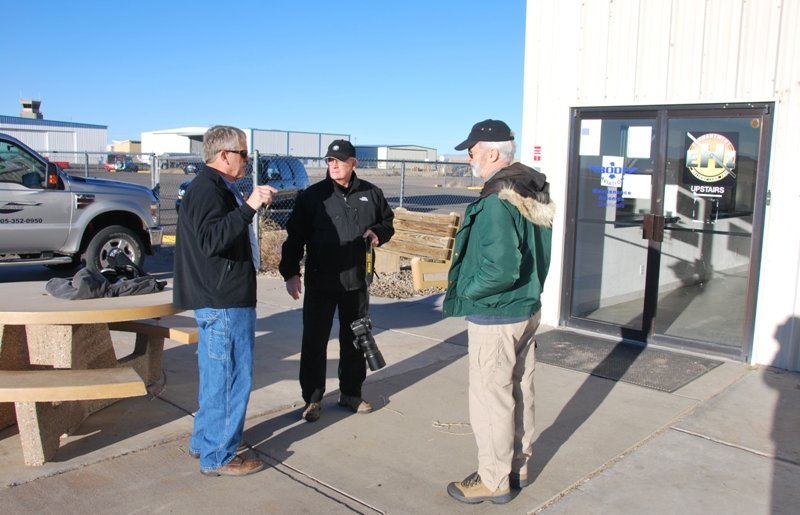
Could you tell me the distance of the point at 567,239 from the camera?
272 inches

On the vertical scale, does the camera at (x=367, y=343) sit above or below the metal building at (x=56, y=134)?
below

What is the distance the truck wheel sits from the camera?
9344 millimetres

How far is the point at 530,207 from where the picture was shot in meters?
3.28

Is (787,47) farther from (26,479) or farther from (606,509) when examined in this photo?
(26,479)

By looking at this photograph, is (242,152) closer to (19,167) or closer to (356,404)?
(356,404)

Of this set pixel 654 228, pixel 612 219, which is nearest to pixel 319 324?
pixel 654 228

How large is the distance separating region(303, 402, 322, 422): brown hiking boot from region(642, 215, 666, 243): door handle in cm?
359

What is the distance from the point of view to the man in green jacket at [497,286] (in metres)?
3.23

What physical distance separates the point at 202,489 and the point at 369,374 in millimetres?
2247

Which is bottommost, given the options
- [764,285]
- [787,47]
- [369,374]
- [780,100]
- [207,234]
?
[369,374]

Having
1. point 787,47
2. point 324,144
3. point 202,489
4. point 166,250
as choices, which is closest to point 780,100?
point 787,47

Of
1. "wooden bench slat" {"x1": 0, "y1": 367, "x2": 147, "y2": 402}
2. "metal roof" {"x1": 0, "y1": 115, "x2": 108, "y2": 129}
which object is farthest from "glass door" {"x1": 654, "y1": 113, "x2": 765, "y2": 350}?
"metal roof" {"x1": 0, "y1": 115, "x2": 108, "y2": 129}

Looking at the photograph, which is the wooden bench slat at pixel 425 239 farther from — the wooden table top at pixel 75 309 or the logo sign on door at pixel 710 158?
the wooden table top at pixel 75 309

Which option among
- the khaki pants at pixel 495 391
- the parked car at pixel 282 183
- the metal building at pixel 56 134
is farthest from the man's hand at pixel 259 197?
the metal building at pixel 56 134
